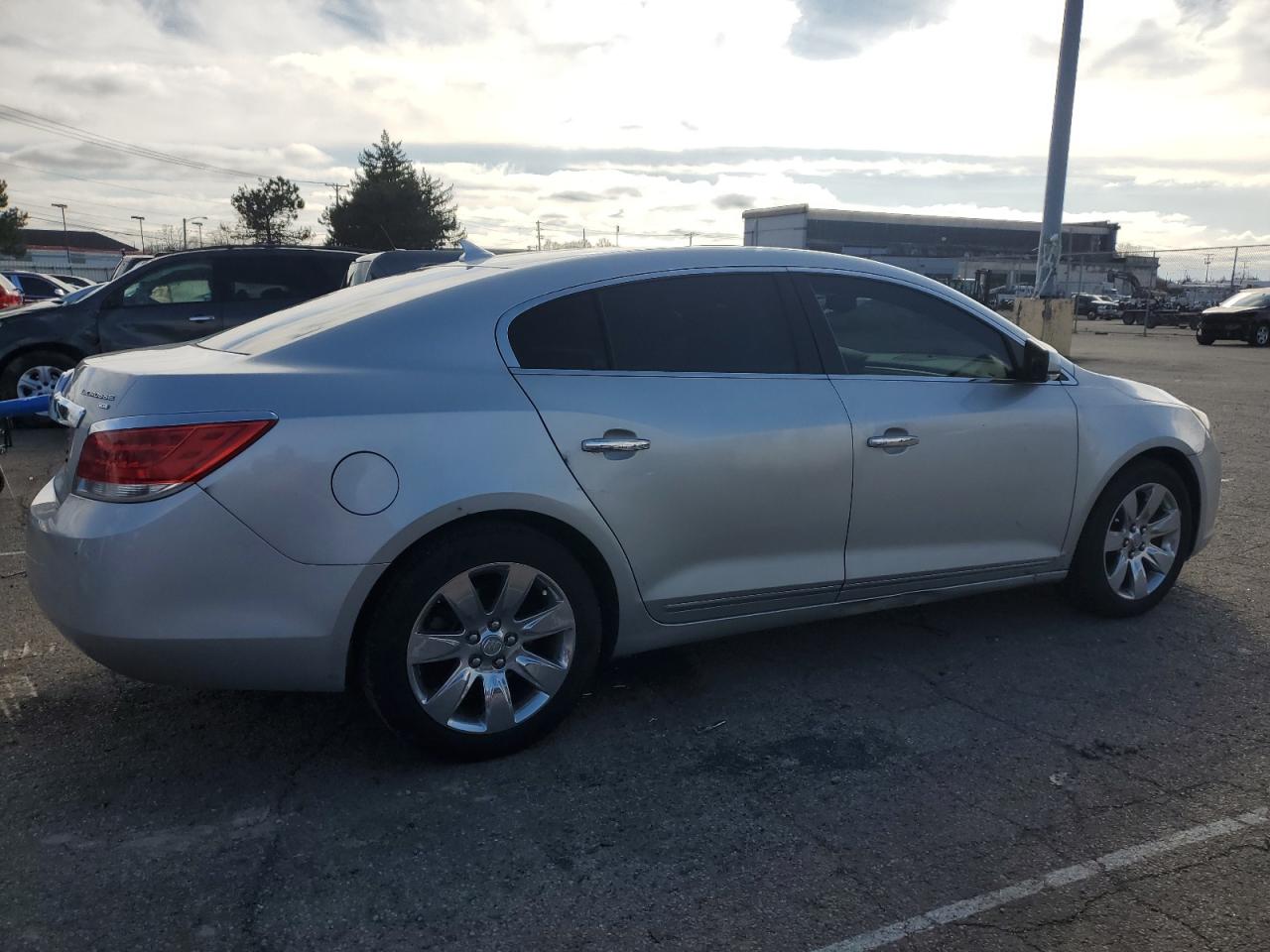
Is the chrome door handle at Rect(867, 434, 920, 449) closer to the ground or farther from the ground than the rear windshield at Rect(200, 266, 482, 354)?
closer to the ground

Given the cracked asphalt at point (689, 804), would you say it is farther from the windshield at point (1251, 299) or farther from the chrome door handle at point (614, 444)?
the windshield at point (1251, 299)

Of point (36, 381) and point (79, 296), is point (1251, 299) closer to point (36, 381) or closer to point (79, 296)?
point (79, 296)

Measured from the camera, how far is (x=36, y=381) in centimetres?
975

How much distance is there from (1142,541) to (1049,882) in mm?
2519

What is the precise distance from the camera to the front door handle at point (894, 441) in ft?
12.7

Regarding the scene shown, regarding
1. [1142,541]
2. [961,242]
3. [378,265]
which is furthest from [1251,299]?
[961,242]

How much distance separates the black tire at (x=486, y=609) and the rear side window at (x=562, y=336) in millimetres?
589

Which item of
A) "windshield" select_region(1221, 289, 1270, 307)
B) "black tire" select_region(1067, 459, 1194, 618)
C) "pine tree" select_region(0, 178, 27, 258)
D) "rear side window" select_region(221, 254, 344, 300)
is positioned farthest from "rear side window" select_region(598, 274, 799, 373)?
"pine tree" select_region(0, 178, 27, 258)

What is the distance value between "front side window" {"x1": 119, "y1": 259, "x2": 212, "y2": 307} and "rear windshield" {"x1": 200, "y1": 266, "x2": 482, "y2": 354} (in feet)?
23.6

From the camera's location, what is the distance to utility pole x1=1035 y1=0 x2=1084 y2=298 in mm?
14680

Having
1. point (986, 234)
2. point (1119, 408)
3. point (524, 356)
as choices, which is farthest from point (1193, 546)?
point (986, 234)

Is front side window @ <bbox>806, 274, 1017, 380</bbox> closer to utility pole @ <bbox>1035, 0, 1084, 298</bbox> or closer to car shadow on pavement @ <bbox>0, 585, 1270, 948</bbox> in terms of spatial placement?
car shadow on pavement @ <bbox>0, 585, 1270, 948</bbox>

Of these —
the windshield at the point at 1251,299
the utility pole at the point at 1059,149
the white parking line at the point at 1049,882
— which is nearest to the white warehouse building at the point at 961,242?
the windshield at the point at 1251,299

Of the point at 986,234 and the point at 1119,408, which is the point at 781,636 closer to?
the point at 1119,408
